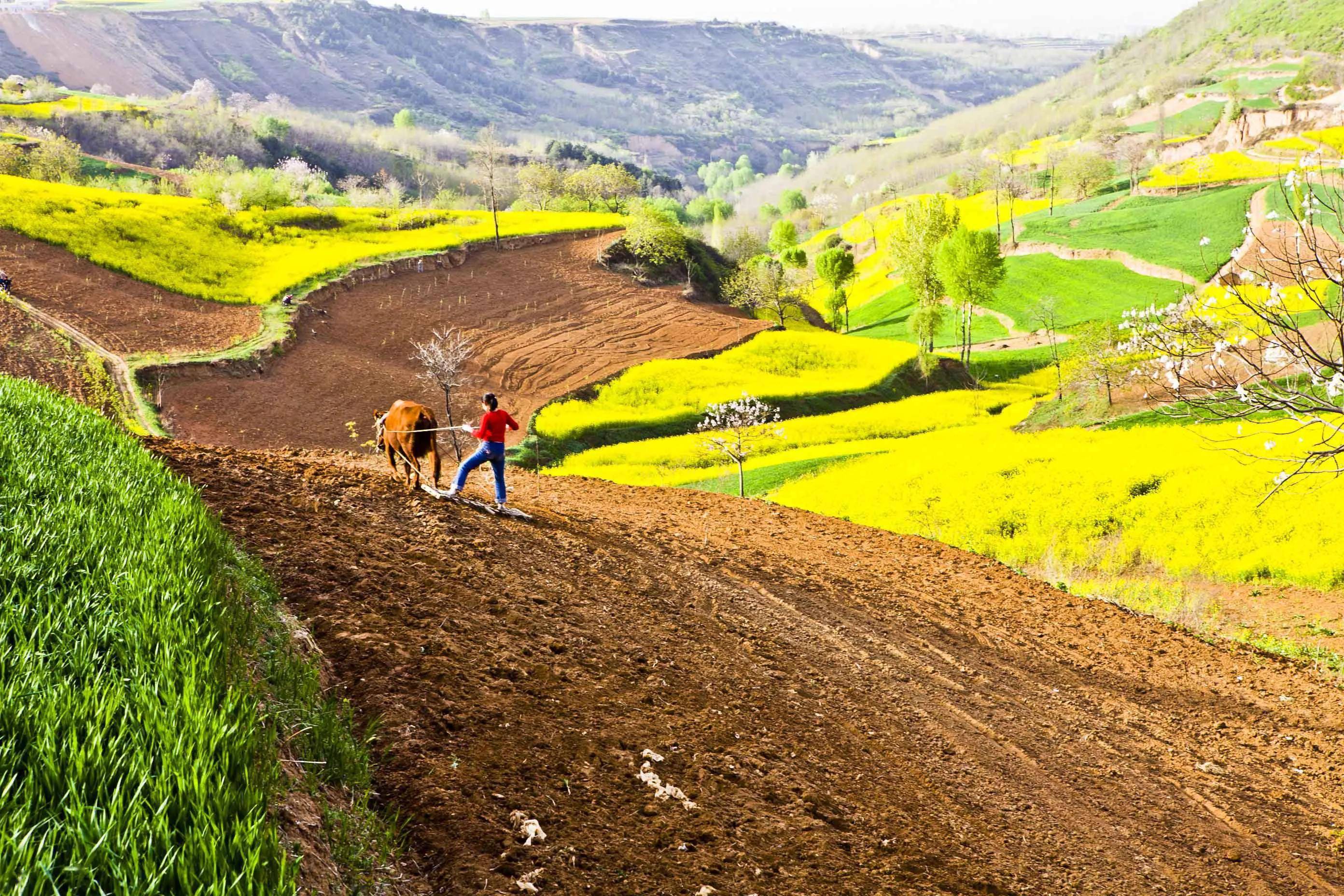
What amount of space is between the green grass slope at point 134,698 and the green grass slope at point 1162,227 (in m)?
94.2

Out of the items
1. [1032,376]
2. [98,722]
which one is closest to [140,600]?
[98,722]

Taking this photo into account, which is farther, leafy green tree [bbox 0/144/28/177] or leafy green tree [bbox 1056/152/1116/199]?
leafy green tree [bbox 1056/152/1116/199]

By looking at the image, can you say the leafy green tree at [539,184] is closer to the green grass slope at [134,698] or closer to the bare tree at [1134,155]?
the bare tree at [1134,155]

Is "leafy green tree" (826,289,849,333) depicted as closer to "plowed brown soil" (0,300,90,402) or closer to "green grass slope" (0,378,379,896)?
"plowed brown soil" (0,300,90,402)

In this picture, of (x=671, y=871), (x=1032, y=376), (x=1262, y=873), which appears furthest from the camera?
(x=1032, y=376)

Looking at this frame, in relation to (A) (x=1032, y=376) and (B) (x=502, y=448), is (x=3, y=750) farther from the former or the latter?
(A) (x=1032, y=376)

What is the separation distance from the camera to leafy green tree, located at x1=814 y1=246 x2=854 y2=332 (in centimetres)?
9331

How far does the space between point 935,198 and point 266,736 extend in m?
87.9

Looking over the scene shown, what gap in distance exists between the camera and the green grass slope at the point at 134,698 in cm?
255

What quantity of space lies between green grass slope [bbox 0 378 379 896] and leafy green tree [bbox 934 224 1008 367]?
70509 mm

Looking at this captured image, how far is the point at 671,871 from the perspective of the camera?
17.1ft

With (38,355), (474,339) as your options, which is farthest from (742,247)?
(38,355)

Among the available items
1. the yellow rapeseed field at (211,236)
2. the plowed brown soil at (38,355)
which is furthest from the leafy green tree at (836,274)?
the plowed brown soil at (38,355)

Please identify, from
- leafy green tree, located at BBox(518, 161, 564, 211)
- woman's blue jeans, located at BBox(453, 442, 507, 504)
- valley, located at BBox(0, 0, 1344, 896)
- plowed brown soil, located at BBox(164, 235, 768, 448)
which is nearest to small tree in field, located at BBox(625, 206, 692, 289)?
plowed brown soil, located at BBox(164, 235, 768, 448)
